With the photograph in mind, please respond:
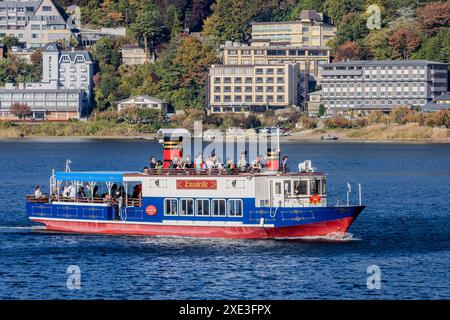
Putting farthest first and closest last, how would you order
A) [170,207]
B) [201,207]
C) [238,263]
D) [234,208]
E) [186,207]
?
[170,207]
[186,207]
[201,207]
[234,208]
[238,263]

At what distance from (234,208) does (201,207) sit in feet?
5.94

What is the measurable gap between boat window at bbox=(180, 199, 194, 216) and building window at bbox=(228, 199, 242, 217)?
6.63 feet

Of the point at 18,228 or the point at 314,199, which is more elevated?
the point at 314,199

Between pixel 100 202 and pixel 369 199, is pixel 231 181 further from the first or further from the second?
pixel 369 199

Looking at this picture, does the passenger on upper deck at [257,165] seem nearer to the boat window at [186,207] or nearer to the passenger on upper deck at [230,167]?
the passenger on upper deck at [230,167]

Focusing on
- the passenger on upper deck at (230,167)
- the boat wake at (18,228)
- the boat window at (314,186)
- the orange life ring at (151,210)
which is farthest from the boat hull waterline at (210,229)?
the passenger on upper deck at (230,167)

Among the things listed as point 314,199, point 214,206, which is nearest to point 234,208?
point 214,206

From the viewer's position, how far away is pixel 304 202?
62719mm

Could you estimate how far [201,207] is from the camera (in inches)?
2520

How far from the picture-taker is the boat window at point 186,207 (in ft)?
211

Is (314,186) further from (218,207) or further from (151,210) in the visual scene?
(151,210)

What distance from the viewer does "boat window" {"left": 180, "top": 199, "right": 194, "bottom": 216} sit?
64188 millimetres

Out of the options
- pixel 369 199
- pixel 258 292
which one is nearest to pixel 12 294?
pixel 258 292

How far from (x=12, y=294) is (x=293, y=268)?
40.3ft
